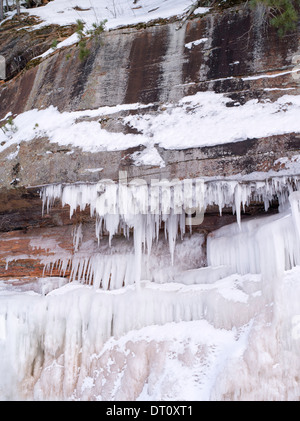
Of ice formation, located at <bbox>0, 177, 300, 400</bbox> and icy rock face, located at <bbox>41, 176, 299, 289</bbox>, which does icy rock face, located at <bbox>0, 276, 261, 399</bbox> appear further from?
icy rock face, located at <bbox>41, 176, 299, 289</bbox>

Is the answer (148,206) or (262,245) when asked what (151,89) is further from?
(262,245)

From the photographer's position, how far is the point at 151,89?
6.51 metres

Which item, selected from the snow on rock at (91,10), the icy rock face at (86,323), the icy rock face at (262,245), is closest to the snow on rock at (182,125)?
the icy rock face at (262,245)

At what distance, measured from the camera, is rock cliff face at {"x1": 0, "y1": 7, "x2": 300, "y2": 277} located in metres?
5.72

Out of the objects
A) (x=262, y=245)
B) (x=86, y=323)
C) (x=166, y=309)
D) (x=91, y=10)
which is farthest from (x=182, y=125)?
(x=91, y=10)

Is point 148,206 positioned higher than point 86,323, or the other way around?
point 148,206

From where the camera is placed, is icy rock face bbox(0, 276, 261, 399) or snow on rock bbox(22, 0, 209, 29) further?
snow on rock bbox(22, 0, 209, 29)

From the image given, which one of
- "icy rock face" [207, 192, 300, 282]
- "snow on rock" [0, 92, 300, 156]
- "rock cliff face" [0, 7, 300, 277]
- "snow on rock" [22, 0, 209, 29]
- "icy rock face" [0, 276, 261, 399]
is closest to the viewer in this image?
"icy rock face" [207, 192, 300, 282]

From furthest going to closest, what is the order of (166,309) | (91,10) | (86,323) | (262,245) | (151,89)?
(91,10), (151,89), (86,323), (166,309), (262,245)

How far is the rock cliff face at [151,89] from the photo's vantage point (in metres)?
5.72

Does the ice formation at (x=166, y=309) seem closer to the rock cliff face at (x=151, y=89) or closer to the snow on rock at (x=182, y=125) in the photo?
the rock cliff face at (x=151, y=89)

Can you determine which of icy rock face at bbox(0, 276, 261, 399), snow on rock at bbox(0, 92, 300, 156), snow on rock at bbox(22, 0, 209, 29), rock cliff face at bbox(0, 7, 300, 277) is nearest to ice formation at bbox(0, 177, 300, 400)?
icy rock face at bbox(0, 276, 261, 399)

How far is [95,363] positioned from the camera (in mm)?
5660

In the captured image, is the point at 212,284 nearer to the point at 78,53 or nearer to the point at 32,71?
the point at 78,53
